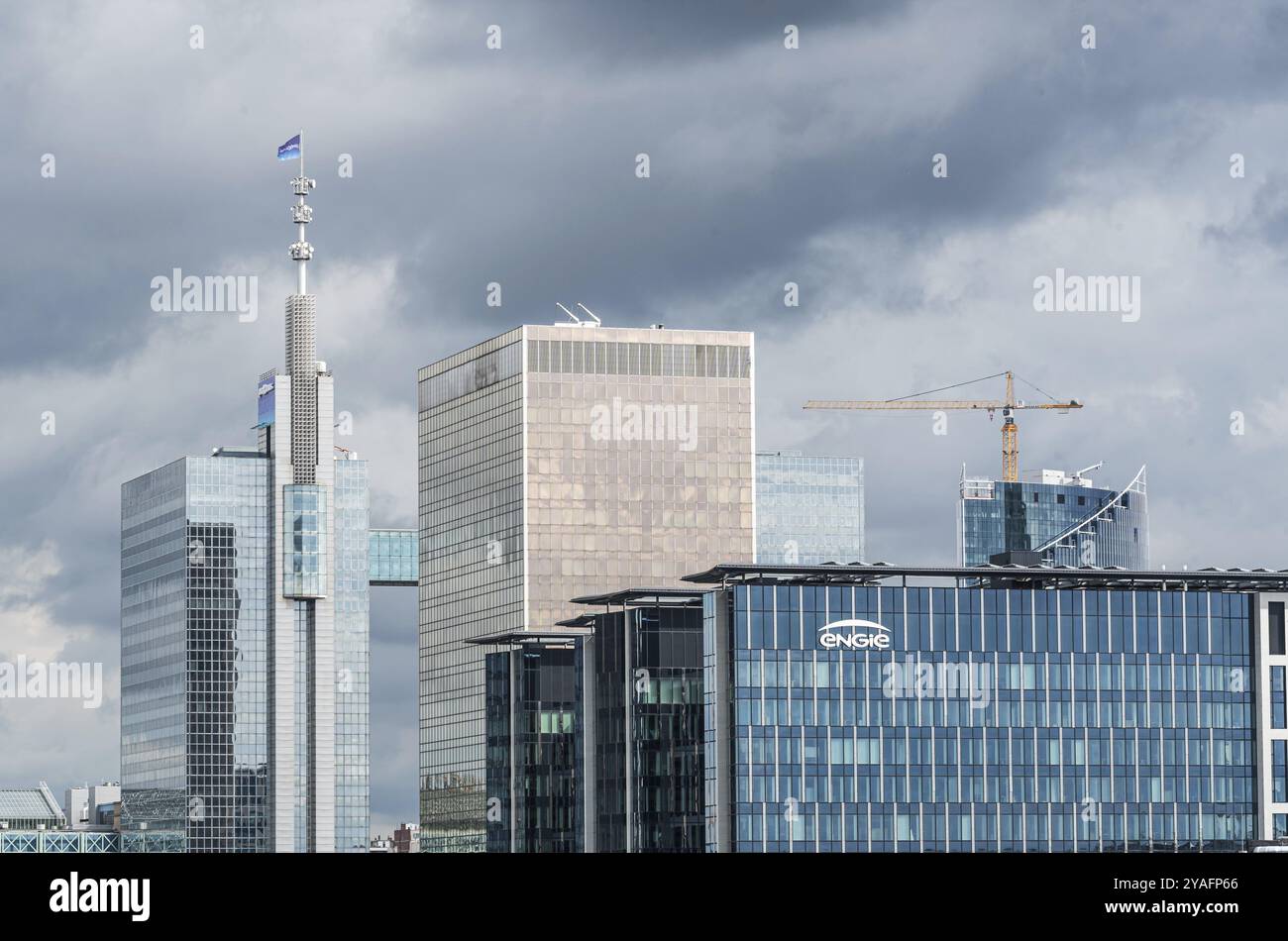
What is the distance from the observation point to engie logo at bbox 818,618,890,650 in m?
197

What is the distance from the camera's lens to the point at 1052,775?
19950 centimetres

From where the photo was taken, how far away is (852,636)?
646 ft

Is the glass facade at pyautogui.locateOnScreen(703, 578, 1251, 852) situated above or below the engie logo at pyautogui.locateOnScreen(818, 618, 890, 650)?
below

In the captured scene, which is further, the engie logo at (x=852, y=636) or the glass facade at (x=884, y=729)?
the engie logo at (x=852, y=636)

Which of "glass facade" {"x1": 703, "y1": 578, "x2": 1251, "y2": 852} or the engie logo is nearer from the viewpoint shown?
"glass facade" {"x1": 703, "y1": 578, "x2": 1251, "y2": 852}

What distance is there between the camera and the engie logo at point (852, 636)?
19688 centimetres

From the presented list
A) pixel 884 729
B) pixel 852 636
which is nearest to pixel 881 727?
pixel 884 729

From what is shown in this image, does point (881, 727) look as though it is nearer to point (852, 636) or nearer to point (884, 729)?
point (884, 729)

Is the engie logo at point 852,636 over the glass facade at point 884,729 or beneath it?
over
